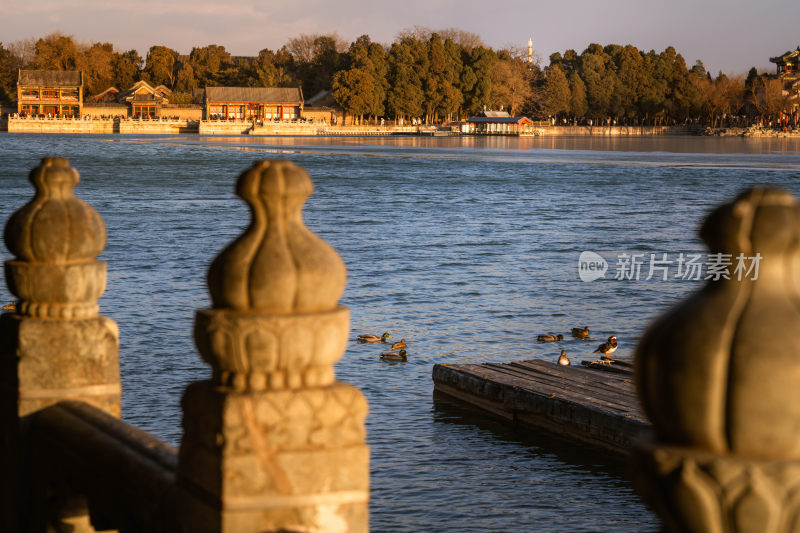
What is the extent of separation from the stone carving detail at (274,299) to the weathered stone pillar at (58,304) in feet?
6.02

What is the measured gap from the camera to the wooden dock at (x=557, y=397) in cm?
1198

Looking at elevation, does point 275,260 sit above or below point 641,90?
below

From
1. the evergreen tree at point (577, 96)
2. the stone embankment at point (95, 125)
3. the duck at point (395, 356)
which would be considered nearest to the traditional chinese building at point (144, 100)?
the stone embankment at point (95, 125)

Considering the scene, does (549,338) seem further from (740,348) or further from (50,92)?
(50,92)

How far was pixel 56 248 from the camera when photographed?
4.23 metres

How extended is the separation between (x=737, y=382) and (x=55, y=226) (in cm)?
332

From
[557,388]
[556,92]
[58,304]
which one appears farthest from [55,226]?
[556,92]

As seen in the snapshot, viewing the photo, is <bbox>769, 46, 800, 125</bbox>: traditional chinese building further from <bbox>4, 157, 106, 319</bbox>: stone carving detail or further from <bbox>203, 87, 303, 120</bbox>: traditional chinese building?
<bbox>4, 157, 106, 319</bbox>: stone carving detail

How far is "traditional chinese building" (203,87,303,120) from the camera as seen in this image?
147 m

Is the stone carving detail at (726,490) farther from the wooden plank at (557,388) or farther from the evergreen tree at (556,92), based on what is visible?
the evergreen tree at (556,92)

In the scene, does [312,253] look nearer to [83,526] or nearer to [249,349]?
[249,349]

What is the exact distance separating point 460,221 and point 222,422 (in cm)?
4485

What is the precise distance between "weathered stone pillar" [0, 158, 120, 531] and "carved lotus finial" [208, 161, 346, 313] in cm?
186

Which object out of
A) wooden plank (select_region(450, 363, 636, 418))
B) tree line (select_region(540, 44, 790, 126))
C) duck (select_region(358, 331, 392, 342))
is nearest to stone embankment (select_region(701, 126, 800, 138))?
tree line (select_region(540, 44, 790, 126))
